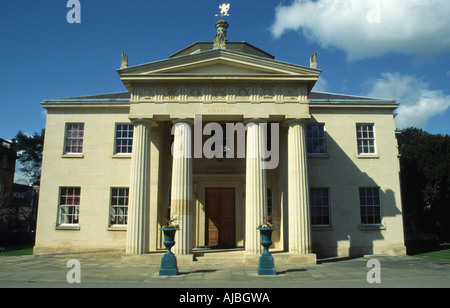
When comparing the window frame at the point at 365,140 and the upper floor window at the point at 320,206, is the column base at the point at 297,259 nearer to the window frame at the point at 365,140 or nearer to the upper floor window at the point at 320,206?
the upper floor window at the point at 320,206

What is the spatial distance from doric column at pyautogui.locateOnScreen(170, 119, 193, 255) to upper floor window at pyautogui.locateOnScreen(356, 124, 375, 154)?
1145cm

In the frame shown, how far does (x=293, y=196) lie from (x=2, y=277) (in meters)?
13.2

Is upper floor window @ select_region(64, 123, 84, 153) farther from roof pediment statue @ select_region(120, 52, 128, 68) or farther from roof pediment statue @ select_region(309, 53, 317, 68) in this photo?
roof pediment statue @ select_region(309, 53, 317, 68)

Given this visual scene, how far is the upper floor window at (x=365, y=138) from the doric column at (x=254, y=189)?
8.00 m

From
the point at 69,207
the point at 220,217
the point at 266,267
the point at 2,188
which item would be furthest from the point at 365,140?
the point at 2,188

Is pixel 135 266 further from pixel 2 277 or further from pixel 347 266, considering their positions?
pixel 347 266

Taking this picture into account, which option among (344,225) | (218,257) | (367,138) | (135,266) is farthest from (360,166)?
(135,266)

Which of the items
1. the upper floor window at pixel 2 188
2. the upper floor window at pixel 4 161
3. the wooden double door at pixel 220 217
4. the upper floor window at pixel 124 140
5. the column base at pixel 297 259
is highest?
the upper floor window at pixel 4 161

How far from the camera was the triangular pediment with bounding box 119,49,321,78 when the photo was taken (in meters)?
17.5

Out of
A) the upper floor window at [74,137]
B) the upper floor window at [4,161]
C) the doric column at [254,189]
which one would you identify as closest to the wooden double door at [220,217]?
the doric column at [254,189]

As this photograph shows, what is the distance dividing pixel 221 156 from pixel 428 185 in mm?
20741

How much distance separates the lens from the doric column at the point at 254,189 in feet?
53.9

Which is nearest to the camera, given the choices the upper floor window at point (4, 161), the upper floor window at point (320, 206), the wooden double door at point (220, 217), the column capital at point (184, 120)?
the column capital at point (184, 120)

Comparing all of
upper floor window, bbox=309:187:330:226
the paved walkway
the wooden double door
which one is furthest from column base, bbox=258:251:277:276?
upper floor window, bbox=309:187:330:226
